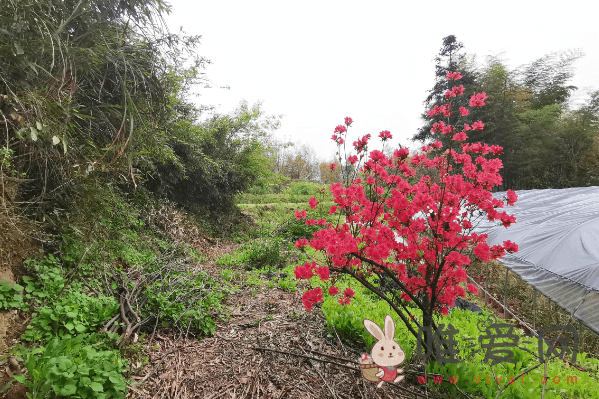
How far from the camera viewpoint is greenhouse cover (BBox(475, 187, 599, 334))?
3.66 metres

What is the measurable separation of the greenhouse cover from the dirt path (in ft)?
11.5

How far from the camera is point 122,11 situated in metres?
2.57

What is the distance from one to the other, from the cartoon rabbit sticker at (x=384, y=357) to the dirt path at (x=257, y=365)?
0.44 m

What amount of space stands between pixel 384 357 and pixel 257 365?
1.15 metres

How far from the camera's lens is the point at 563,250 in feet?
14.4

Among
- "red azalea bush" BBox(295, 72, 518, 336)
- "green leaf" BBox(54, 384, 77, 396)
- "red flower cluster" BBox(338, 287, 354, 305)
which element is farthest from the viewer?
"red flower cluster" BBox(338, 287, 354, 305)

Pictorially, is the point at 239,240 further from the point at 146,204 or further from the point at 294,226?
the point at 146,204

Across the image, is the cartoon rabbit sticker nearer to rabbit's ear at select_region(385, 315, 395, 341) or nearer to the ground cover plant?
rabbit's ear at select_region(385, 315, 395, 341)

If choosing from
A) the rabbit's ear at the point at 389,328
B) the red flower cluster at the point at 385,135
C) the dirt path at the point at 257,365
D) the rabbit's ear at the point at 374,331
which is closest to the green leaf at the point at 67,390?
the dirt path at the point at 257,365

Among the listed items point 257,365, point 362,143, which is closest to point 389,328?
point 257,365

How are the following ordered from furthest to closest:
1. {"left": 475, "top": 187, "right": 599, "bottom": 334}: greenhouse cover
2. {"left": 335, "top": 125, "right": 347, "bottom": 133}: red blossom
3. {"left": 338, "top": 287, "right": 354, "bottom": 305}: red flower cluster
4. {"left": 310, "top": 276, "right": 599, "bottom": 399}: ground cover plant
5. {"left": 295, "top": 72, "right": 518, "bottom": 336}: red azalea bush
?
{"left": 475, "top": 187, "right": 599, "bottom": 334}: greenhouse cover, {"left": 335, "top": 125, "right": 347, "bottom": 133}: red blossom, {"left": 338, "top": 287, "right": 354, "bottom": 305}: red flower cluster, {"left": 295, "top": 72, "right": 518, "bottom": 336}: red azalea bush, {"left": 310, "top": 276, "right": 599, "bottom": 399}: ground cover plant

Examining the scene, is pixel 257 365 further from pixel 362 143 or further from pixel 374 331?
pixel 362 143

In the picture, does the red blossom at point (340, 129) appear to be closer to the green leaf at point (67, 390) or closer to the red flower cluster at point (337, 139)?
the red flower cluster at point (337, 139)

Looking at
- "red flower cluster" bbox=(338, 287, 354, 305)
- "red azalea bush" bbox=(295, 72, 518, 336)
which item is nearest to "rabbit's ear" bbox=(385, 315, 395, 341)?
"red azalea bush" bbox=(295, 72, 518, 336)
